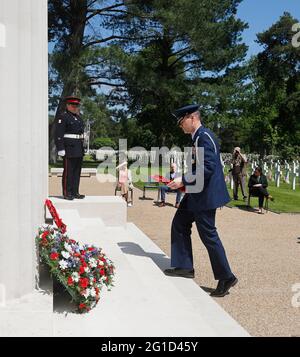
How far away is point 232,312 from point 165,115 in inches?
1521

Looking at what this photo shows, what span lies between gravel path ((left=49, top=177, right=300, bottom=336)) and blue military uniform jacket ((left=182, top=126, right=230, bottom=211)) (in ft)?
3.18

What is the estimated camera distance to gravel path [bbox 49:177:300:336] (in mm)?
4828

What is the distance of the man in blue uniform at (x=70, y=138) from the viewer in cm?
813

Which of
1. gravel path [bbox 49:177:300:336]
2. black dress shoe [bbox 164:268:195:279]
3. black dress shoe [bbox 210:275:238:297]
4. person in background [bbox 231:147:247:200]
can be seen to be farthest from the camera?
person in background [bbox 231:147:247:200]

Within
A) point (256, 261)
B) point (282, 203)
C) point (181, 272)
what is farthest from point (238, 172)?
point (181, 272)

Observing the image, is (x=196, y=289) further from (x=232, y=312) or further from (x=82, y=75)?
(x=82, y=75)

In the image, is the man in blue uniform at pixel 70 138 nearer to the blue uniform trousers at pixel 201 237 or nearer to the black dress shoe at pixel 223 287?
the blue uniform trousers at pixel 201 237

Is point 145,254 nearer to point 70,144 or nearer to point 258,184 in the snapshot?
point 70,144

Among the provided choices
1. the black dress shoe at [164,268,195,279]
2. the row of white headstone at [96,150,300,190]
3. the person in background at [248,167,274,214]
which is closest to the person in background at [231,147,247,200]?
the row of white headstone at [96,150,300,190]

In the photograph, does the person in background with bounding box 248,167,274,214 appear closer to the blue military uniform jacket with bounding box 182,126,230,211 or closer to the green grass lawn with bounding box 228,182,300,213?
the green grass lawn with bounding box 228,182,300,213

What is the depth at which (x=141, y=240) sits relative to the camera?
26.6 ft

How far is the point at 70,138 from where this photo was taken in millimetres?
8180

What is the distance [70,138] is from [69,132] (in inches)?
3.8

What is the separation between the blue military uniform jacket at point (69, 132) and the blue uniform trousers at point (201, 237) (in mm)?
2937
